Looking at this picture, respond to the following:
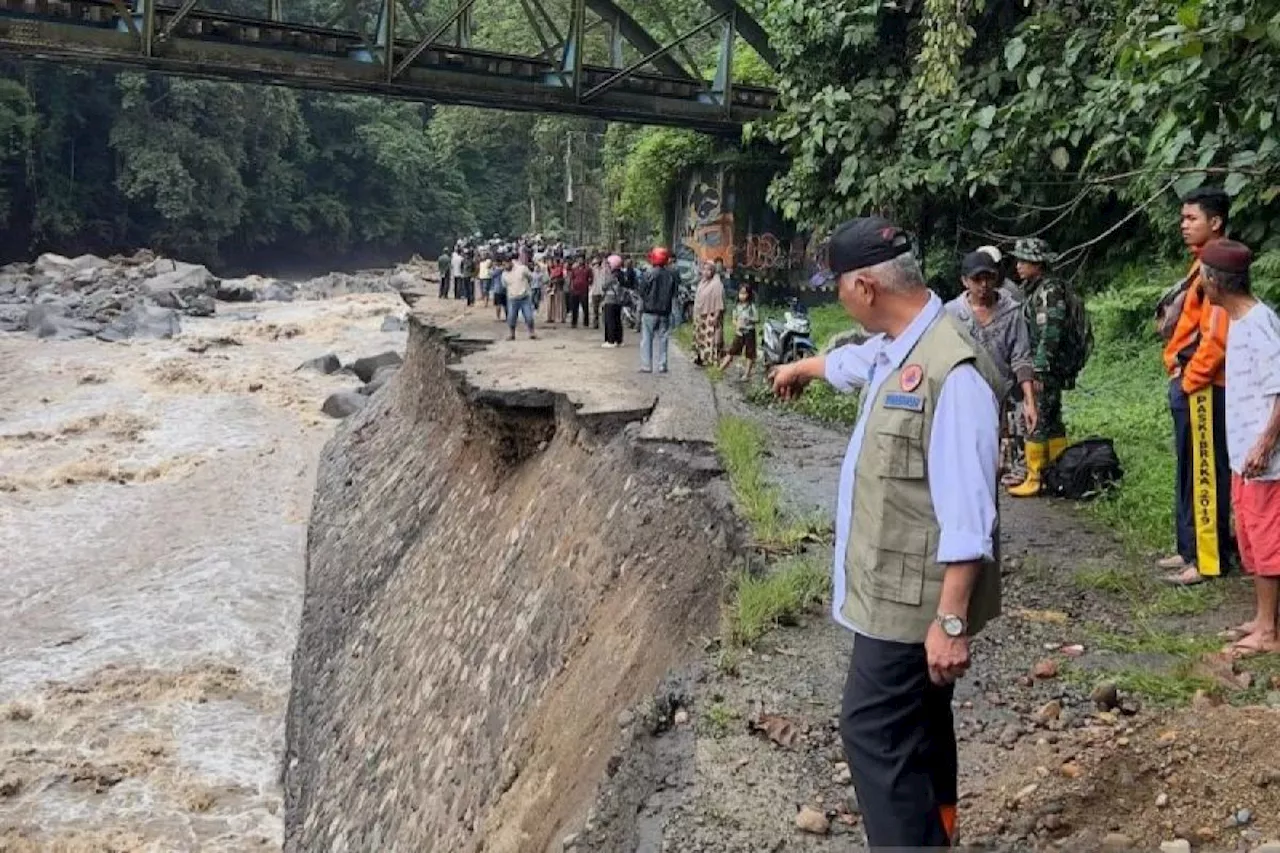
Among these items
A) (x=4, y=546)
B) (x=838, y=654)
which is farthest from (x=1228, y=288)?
(x=4, y=546)

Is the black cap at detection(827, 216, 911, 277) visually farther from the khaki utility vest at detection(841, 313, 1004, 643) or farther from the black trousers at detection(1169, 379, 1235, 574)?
the black trousers at detection(1169, 379, 1235, 574)

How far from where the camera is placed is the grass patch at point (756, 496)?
599cm

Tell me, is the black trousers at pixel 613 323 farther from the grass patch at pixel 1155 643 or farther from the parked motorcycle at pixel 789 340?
the grass patch at pixel 1155 643

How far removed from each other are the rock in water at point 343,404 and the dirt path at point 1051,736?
16078mm

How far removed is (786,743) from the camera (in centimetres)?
403

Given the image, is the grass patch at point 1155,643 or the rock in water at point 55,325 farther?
the rock in water at point 55,325

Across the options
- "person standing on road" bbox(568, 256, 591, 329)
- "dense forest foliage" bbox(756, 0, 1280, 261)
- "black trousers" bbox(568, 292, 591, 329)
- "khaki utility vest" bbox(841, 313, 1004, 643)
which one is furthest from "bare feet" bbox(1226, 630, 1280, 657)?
"black trousers" bbox(568, 292, 591, 329)

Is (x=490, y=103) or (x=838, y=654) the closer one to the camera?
(x=838, y=654)

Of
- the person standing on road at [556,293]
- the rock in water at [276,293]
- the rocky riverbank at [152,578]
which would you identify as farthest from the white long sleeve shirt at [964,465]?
the rock in water at [276,293]

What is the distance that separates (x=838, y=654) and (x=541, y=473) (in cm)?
500

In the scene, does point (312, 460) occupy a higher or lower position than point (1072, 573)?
lower

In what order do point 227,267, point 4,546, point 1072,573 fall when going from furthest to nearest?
point 227,267
point 4,546
point 1072,573

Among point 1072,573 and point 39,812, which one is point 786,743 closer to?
point 1072,573

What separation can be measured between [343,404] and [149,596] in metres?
8.89
